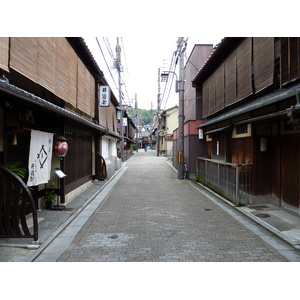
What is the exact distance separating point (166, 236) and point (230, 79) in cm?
827

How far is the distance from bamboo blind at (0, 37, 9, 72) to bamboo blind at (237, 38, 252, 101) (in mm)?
8203

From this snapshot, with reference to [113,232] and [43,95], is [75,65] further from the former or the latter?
[113,232]

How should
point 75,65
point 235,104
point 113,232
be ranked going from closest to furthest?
point 113,232, point 75,65, point 235,104

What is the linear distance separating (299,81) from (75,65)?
8564mm

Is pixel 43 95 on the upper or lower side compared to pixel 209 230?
upper

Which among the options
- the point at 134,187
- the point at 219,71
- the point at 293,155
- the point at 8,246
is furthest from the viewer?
the point at 134,187

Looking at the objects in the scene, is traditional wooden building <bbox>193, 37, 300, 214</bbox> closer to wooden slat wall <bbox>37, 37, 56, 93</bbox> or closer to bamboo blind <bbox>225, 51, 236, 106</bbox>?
bamboo blind <bbox>225, 51, 236, 106</bbox>

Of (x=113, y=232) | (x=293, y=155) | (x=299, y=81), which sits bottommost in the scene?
(x=113, y=232)

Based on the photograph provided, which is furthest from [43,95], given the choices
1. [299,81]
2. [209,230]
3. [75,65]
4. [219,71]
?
[219,71]

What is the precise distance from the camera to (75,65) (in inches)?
400

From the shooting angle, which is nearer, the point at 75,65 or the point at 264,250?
the point at 264,250

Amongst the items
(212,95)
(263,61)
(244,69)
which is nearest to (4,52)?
(263,61)

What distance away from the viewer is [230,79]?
36.6 ft

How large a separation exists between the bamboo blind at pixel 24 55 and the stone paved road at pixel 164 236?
181 inches
